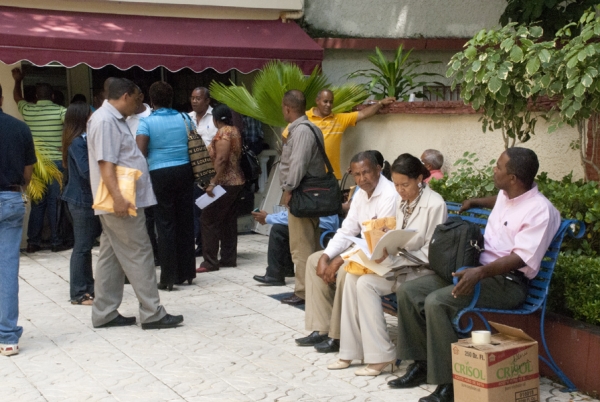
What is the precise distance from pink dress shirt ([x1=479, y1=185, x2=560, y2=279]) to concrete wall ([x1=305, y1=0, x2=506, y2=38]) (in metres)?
6.98

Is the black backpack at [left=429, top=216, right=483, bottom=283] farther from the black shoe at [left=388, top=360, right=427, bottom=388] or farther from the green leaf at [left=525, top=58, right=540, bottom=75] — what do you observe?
the green leaf at [left=525, top=58, right=540, bottom=75]

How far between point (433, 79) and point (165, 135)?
5.45m

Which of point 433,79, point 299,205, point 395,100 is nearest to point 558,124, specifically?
point 299,205

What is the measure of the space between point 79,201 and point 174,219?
37.7 inches

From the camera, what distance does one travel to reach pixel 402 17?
1185 centimetres

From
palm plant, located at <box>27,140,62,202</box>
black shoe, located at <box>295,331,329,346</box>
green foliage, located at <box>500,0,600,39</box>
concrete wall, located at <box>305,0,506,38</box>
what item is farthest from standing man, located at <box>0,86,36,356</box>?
concrete wall, located at <box>305,0,506,38</box>

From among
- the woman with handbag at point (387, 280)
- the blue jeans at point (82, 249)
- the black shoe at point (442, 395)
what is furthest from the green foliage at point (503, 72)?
the blue jeans at point (82, 249)

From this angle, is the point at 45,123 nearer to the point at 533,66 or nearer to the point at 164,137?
the point at 164,137

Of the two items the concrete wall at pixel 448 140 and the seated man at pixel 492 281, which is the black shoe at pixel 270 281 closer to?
the concrete wall at pixel 448 140

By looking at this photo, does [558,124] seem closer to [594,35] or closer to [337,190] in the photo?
[594,35]

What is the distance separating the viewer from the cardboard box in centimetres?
438

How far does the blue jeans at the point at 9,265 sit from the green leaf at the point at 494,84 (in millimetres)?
3591

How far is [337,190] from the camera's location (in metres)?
7.08

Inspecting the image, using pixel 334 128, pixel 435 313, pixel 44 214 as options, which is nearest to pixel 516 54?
pixel 435 313
